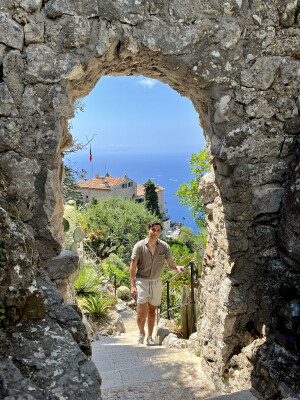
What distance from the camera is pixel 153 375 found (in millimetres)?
3193

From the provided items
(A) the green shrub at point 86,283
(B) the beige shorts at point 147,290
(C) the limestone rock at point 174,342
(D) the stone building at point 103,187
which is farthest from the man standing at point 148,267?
(D) the stone building at point 103,187

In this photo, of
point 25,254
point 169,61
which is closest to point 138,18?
point 169,61

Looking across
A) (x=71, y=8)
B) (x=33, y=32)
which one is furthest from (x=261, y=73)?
(x=33, y=32)

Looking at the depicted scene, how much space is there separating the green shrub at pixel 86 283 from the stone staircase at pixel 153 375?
275 cm

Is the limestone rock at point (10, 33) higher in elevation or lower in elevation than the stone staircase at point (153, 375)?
higher

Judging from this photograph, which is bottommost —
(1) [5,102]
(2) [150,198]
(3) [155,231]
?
(3) [155,231]

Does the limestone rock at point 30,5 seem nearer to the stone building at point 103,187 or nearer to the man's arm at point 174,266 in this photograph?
the man's arm at point 174,266

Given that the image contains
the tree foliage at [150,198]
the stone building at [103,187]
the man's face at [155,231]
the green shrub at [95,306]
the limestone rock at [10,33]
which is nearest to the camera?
the limestone rock at [10,33]

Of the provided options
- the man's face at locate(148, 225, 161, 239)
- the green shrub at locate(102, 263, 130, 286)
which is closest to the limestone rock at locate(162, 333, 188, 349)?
the man's face at locate(148, 225, 161, 239)

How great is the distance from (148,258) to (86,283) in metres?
3.30

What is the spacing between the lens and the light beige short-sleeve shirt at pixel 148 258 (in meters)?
3.86

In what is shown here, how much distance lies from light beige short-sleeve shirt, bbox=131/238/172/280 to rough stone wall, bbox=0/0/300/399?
0.85 metres

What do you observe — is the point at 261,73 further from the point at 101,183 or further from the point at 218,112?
the point at 101,183

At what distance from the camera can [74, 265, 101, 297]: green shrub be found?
263 inches
